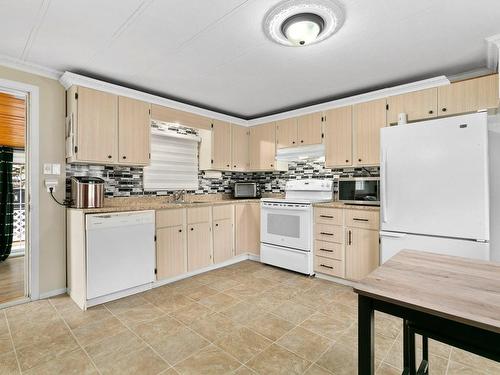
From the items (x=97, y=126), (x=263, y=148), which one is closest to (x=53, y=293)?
(x=97, y=126)

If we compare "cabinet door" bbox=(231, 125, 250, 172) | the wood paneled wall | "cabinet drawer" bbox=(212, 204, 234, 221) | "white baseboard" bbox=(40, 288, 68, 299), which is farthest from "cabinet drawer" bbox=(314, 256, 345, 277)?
the wood paneled wall

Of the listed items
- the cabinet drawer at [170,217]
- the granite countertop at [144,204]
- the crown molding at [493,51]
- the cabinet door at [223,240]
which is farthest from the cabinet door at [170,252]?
the crown molding at [493,51]

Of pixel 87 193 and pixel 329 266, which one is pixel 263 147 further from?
pixel 87 193

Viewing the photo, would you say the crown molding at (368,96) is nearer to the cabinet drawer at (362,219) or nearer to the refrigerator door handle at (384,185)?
the refrigerator door handle at (384,185)

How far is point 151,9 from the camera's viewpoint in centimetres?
182

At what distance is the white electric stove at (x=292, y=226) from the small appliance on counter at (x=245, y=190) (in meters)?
0.68

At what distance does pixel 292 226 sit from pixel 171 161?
6.42ft

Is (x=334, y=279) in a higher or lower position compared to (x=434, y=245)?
lower

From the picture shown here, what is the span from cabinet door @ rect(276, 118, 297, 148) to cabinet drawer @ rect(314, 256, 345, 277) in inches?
67.2

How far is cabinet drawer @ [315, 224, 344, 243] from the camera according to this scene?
3205 mm

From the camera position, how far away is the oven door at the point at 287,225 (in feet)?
11.2

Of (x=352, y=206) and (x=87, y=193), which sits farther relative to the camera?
(x=352, y=206)

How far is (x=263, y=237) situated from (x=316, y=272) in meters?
0.89

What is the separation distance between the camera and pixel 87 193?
8.86ft
